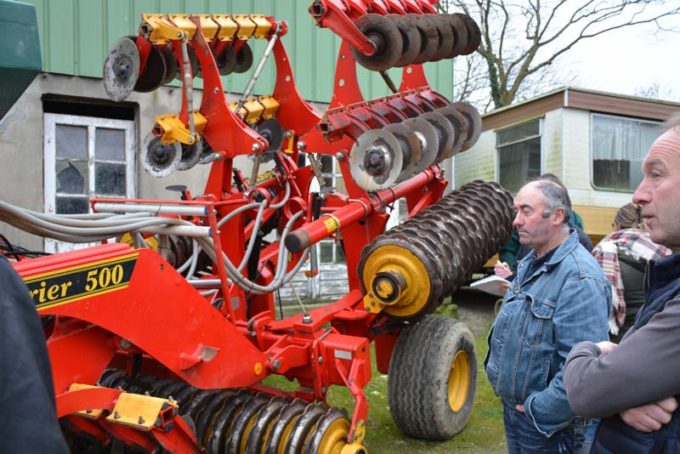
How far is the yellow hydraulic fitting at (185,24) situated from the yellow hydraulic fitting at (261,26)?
64 centimetres

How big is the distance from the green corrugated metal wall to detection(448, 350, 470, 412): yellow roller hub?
5149 millimetres

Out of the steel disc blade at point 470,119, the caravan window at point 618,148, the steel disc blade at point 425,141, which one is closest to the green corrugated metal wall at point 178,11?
the caravan window at point 618,148

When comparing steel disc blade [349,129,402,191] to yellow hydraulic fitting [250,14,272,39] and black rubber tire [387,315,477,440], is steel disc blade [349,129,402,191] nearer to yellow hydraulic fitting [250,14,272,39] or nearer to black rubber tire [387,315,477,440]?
black rubber tire [387,315,477,440]

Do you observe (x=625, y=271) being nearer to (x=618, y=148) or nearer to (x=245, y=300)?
(x=245, y=300)

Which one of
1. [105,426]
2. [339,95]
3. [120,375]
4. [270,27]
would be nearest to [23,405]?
[105,426]

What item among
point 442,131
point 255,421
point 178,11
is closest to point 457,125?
point 442,131

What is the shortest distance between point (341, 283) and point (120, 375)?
5.93 meters

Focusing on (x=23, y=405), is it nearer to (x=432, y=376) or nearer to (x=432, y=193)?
(x=432, y=376)

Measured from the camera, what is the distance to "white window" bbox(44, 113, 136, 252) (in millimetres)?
7496

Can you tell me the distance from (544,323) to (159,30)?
3.05m

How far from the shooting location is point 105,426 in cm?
300

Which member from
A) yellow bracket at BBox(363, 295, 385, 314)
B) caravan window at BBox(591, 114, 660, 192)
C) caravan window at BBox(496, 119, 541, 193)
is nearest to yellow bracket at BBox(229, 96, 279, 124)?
yellow bracket at BBox(363, 295, 385, 314)

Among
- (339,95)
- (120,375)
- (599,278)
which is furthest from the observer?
(339,95)

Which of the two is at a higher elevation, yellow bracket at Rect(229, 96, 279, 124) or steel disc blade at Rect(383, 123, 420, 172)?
yellow bracket at Rect(229, 96, 279, 124)
